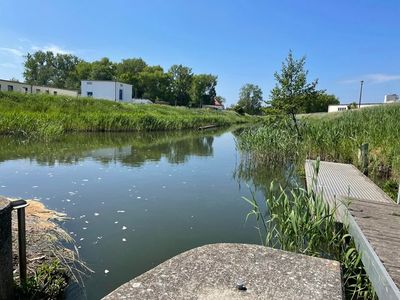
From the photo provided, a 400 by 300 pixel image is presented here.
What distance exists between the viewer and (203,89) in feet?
279

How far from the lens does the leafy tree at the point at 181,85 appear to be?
75625 millimetres

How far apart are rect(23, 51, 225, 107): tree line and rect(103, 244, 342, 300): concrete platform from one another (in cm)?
6675

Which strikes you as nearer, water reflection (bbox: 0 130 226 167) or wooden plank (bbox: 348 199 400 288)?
wooden plank (bbox: 348 199 400 288)

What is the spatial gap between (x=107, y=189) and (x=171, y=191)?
1.47 m

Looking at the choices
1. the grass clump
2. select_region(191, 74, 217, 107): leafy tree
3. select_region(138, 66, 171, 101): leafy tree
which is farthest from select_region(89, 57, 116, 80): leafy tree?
the grass clump

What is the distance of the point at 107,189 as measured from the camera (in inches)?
321

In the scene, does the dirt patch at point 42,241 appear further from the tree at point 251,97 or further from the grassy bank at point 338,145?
the tree at point 251,97

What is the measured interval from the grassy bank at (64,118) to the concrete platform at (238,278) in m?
16.5

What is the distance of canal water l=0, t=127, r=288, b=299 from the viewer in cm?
465

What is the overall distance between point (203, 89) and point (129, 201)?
79363 mm

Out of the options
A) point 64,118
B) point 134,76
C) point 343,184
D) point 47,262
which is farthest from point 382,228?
point 134,76

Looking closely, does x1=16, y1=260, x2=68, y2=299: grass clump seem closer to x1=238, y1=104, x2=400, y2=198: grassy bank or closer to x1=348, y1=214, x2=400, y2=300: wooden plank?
x1=348, y1=214, x2=400, y2=300: wooden plank

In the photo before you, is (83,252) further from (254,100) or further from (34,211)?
(254,100)

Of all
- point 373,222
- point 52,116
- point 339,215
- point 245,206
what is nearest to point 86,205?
point 245,206
